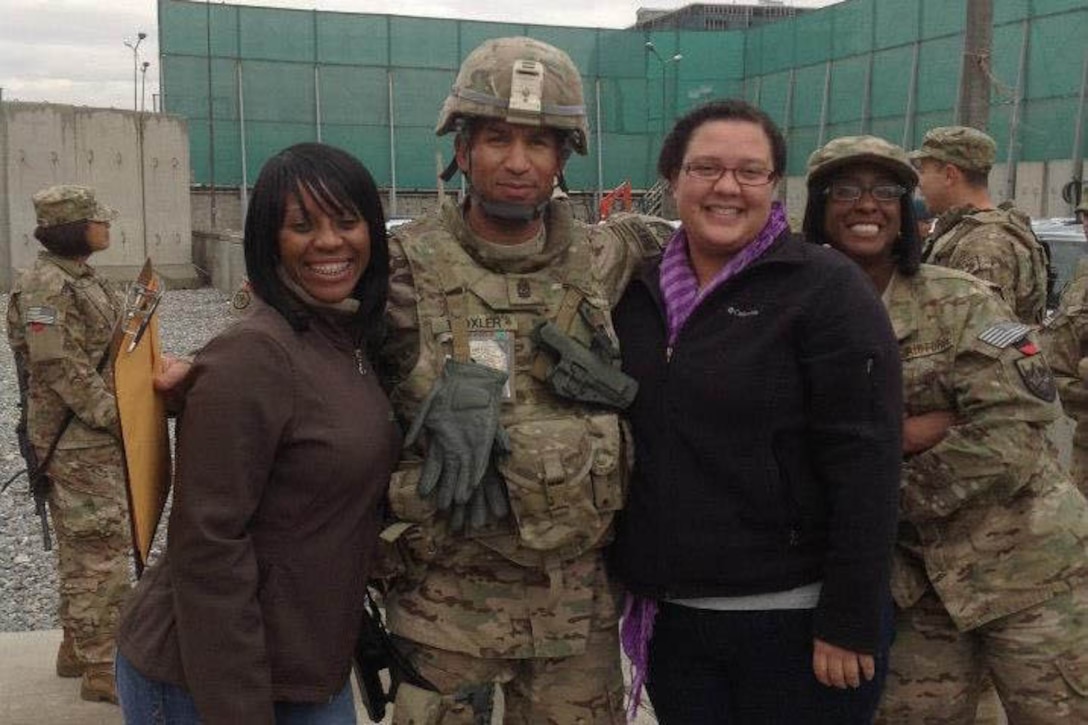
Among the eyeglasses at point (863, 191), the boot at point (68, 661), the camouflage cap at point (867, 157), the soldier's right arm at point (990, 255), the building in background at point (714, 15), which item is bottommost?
the boot at point (68, 661)

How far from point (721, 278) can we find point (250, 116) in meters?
35.1

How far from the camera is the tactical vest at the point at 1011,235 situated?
493cm

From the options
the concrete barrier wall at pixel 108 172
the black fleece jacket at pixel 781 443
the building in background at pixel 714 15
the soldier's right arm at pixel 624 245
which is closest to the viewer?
the black fleece jacket at pixel 781 443

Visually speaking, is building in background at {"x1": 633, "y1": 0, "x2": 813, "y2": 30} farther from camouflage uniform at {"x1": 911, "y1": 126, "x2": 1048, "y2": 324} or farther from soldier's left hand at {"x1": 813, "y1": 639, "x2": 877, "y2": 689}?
soldier's left hand at {"x1": 813, "y1": 639, "x2": 877, "y2": 689}

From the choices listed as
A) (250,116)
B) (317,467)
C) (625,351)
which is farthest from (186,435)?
(250,116)

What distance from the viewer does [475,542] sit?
2500 mm

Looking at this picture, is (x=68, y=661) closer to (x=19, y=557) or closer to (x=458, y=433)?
(x=19, y=557)

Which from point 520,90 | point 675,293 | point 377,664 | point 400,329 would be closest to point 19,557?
point 377,664

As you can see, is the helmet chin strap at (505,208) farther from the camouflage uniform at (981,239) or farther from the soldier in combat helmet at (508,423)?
the camouflage uniform at (981,239)

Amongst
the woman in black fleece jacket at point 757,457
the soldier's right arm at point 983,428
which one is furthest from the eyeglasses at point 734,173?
the soldier's right arm at point 983,428

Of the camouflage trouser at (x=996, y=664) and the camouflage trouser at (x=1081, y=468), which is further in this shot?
the camouflage trouser at (x=1081, y=468)

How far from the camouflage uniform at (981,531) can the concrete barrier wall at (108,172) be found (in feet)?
74.3

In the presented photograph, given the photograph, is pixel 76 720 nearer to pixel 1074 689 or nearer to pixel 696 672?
pixel 696 672

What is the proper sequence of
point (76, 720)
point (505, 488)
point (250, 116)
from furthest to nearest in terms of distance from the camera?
point (250, 116) < point (76, 720) < point (505, 488)
